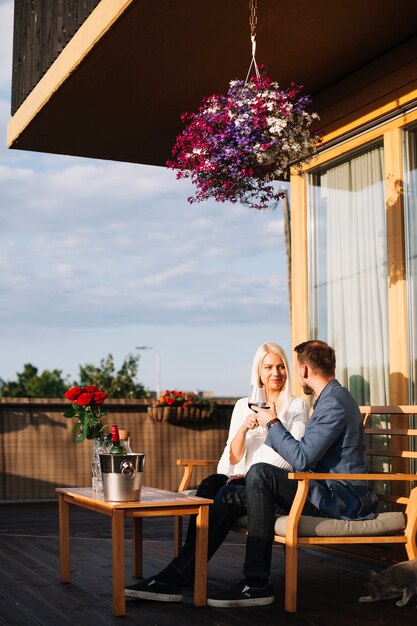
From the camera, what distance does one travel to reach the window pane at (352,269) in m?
5.45

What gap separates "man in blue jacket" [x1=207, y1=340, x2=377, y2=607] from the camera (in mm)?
3930

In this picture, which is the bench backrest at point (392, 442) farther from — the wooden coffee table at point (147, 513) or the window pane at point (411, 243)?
the wooden coffee table at point (147, 513)

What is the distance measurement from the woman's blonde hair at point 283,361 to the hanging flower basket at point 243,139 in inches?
33.3

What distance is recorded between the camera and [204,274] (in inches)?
1438

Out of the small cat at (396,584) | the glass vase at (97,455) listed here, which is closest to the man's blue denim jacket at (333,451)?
the small cat at (396,584)

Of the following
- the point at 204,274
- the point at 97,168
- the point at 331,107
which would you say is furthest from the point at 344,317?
the point at 204,274

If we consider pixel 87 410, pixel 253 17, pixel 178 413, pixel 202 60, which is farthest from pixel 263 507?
pixel 178 413

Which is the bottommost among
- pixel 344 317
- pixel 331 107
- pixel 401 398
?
pixel 401 398

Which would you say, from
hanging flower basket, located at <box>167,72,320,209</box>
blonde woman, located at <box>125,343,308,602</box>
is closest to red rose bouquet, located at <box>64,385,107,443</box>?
blonde woman, located at <box>125,343,308,602</box>

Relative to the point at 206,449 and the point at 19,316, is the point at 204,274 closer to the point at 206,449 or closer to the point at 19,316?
the point at 19,316

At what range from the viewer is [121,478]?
12.6 ft

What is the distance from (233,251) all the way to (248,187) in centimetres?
2939

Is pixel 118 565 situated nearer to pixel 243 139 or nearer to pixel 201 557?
pixel 201 557

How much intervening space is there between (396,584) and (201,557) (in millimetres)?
878
